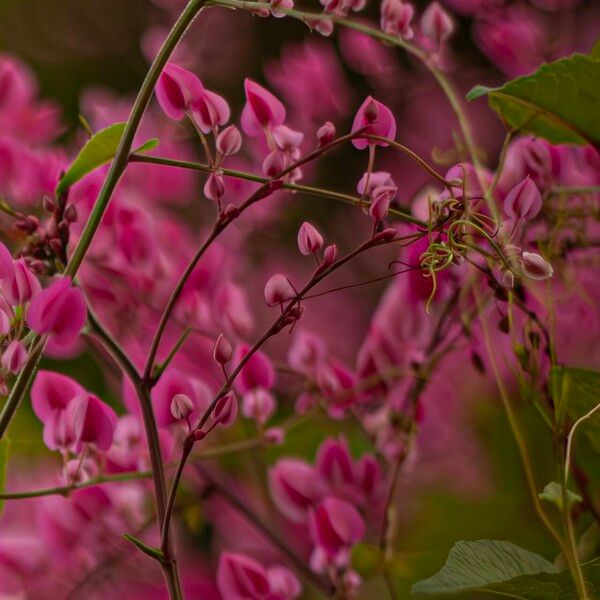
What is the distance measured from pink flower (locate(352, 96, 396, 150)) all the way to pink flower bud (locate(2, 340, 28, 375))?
5.1 inches

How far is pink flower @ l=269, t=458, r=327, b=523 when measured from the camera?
465mm

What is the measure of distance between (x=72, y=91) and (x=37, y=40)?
0.70 ft

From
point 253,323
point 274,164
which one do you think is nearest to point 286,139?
point 274,164

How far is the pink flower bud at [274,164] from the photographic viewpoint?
1.08 ft

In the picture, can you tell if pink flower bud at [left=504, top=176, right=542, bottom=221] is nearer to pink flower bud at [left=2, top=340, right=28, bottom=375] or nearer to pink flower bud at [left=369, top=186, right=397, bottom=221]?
pink flower bud at [left=369, top=186, right=397, bottom=221]

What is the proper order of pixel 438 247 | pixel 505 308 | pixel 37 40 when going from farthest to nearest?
pixel 37 40 < pixel 505 308 < pixel 438 247

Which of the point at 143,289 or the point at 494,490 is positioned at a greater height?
the point at 143,289

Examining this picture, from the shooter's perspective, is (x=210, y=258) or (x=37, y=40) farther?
(x=37, y=40)

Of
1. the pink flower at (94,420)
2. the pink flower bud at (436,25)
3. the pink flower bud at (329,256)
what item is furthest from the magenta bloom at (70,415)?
the pink flower bud at (436,25)

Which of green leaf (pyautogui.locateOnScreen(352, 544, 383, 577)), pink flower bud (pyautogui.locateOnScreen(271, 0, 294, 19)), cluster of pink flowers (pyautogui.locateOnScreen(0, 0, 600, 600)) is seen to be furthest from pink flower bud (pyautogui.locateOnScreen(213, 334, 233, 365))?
green leaf (pyautogui.locateOnScreen(352, 544, 383, 577))

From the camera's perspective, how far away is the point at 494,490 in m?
0.70

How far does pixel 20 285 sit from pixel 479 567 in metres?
0.17

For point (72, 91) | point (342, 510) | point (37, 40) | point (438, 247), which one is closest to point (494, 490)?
point (342, 510)

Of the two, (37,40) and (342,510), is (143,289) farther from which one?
(37,40)
